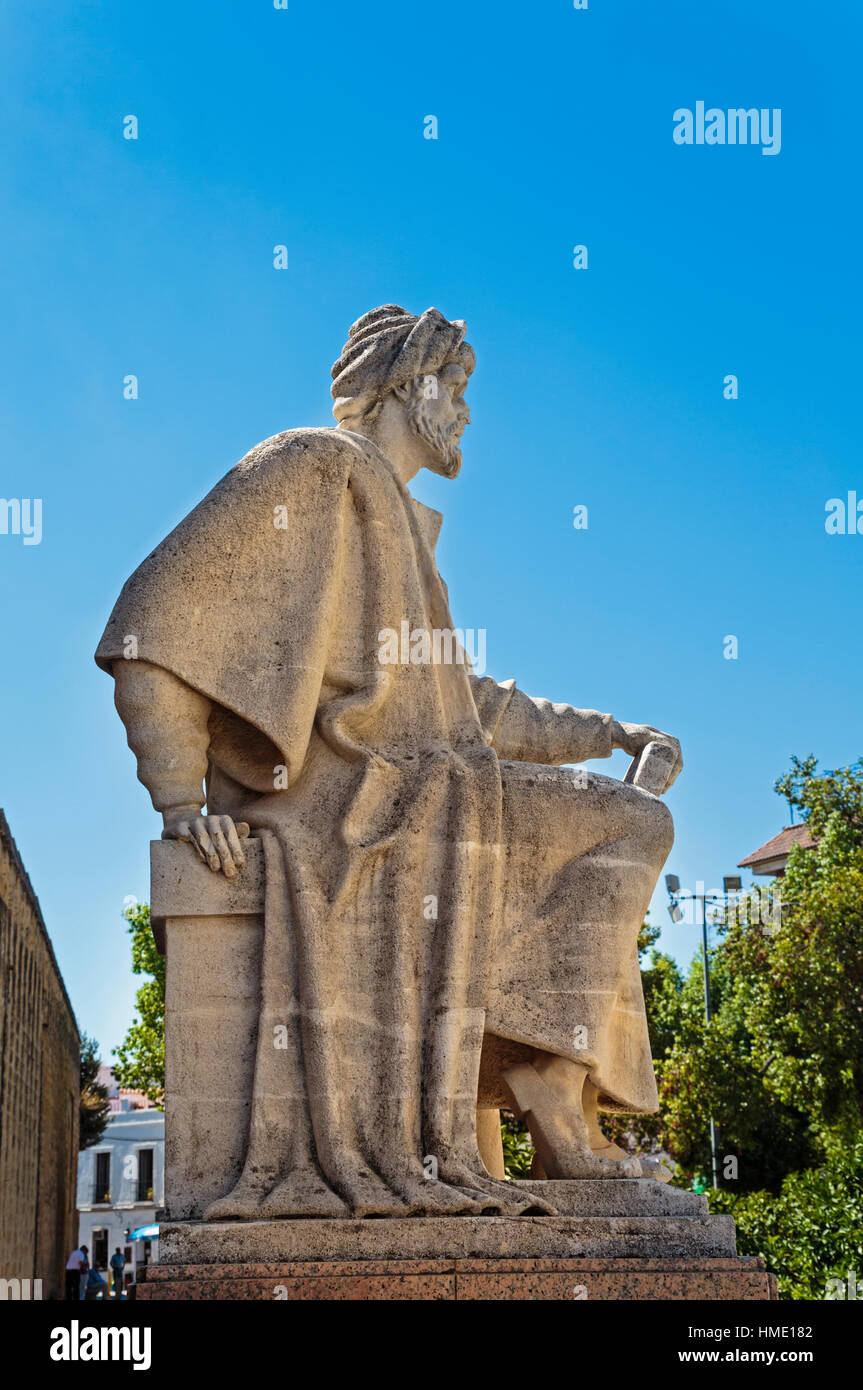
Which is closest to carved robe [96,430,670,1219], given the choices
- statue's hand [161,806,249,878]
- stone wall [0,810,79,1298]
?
statue's hand [161,806,249,878]

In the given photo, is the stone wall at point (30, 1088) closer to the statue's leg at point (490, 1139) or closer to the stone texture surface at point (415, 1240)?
the statue's leg at point (490, 1139)

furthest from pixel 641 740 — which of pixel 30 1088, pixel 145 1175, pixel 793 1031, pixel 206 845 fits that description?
pixel 145 1175

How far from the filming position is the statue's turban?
6020 mm

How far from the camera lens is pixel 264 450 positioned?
553cm

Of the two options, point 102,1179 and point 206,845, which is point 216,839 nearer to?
point 206,845

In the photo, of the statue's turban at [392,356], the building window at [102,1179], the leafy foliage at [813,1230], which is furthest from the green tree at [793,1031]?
the building window at [102,1179]

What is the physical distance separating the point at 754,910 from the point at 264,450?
77.4 feet

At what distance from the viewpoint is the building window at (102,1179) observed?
5103 centimetres

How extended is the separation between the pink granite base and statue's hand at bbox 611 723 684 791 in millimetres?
1991

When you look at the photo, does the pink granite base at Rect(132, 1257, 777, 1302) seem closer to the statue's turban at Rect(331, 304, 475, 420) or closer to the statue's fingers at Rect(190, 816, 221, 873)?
the statue's fingers at Rect(190, 816, 221, 873)

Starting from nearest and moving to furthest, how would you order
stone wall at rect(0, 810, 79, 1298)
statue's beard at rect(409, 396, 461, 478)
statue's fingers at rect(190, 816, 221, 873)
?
1. statue's fingers at rect(190, 816, 221, 873)
2. statue's beard at rect(409, 396, 461, 478)
3. stone wall at rect(0, 810, 79, 1298)

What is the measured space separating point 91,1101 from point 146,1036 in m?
17.8
